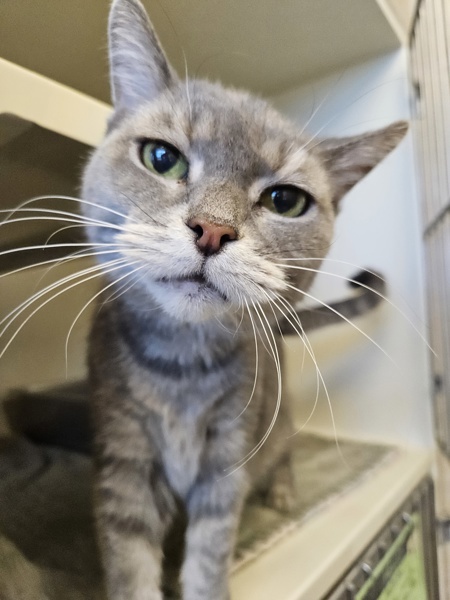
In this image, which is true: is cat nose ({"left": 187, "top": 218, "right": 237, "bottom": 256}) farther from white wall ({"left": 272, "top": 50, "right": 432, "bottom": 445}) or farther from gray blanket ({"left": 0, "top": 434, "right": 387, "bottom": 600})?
white wall ({"left": 272, "top": 50, "right": 432, "bottom": 445})

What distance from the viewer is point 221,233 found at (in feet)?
1.57

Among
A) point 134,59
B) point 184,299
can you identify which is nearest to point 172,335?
point 184,299

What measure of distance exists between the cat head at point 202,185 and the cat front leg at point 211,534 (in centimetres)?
24

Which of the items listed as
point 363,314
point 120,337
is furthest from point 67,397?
point 363,314

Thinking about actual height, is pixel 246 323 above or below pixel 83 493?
above

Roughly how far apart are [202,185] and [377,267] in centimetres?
75

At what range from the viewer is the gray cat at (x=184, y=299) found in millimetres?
533

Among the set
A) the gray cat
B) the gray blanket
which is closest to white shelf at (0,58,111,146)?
the gray cat

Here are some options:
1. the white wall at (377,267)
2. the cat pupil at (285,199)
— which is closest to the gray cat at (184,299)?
the cat pupil at (285,199)

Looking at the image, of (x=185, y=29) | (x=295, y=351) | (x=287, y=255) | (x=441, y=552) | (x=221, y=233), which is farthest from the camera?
(x=295, y=351)

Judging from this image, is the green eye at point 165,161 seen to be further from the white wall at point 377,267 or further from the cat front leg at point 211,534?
the white wall at point 377,267

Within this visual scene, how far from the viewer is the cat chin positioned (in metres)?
0.50

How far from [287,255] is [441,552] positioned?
87 cm

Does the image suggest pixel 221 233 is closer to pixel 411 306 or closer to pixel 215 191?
pixel 215 191
